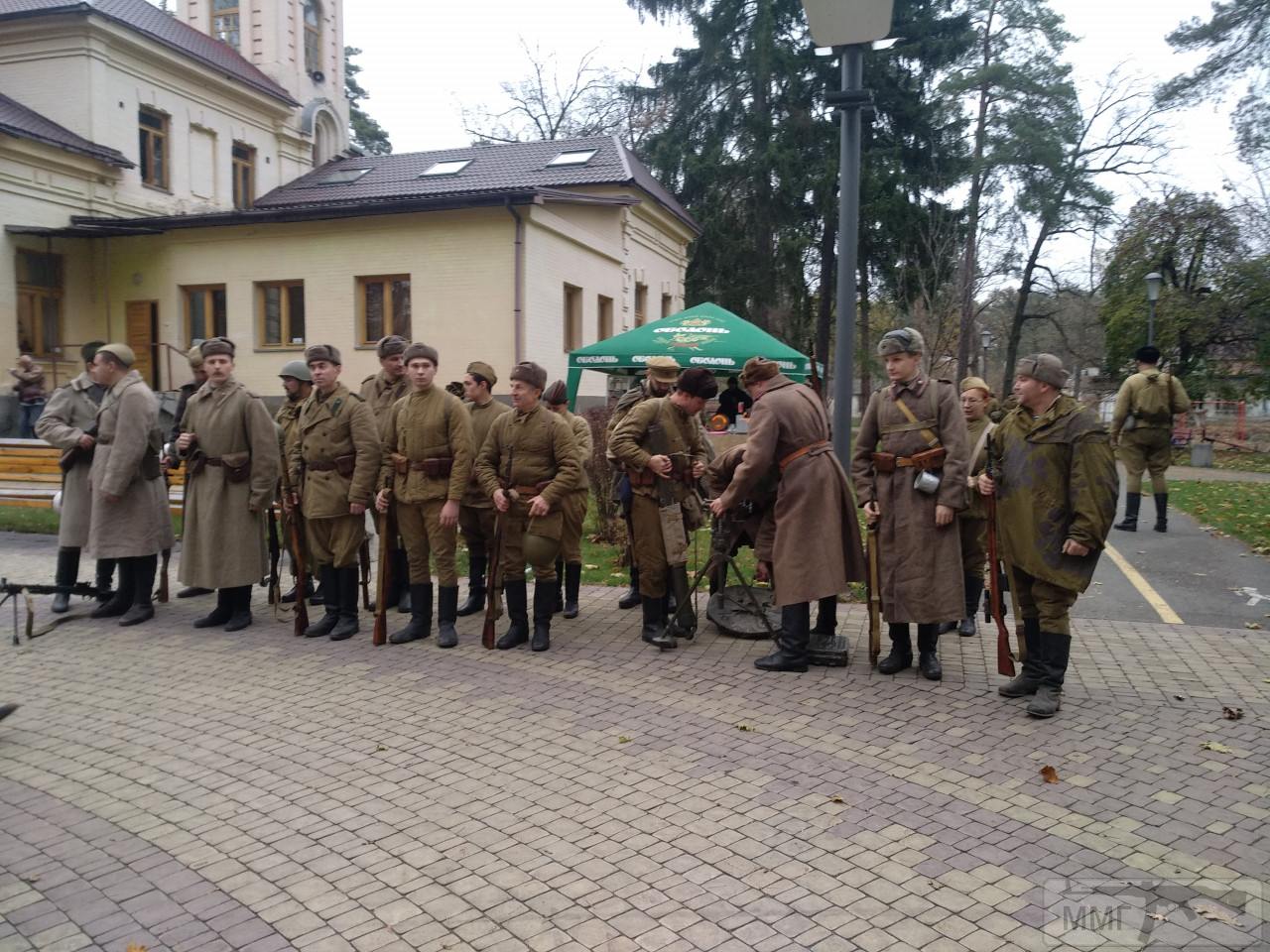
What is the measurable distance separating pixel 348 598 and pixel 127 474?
1.95m

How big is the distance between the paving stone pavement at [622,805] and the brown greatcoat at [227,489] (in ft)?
3.11

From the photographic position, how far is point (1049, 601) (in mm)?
5492

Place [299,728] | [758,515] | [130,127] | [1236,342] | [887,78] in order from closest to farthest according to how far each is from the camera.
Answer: [299,728]
[758,515]
[130,127]
[1236,342]
[887,78]

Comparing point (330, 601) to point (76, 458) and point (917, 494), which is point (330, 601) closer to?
point (76, 458)

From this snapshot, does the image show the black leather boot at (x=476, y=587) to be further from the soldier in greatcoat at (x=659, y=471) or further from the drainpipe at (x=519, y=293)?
the drainpipe at (x=519, y=293)

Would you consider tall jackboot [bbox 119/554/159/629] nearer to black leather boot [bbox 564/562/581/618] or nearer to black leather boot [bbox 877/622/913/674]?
black leather boot [bbox 564/562/581/618]

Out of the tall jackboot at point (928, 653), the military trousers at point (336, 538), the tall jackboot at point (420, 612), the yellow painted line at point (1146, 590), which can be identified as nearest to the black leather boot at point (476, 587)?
the tall jackboot at point (420, 612)

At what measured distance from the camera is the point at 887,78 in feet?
109

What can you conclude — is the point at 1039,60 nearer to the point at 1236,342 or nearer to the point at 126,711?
the point at 1236,342

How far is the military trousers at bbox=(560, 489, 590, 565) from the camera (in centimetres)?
710

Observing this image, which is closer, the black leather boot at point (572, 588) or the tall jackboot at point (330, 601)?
the tall jackboot at point (330, 601)

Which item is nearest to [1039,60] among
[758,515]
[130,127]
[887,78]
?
[887,78]

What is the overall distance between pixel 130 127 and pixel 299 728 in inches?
1000

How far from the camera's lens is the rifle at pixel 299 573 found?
736 cm
